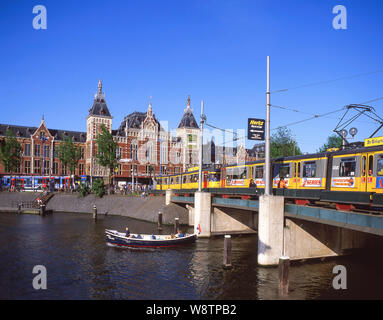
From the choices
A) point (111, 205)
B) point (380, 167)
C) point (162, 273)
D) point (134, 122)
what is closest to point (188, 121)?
point (134, 122)

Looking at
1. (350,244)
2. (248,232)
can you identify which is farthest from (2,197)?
(350,244)

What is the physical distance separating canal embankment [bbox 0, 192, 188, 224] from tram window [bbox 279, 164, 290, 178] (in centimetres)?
2385

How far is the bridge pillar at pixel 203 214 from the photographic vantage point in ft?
132

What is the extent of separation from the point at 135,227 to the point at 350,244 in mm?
28798

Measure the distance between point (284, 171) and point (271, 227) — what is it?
7.34 meters

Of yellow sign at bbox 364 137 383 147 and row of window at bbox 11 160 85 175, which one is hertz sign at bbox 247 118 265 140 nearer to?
yellow sign at bbox 364 137 383 147

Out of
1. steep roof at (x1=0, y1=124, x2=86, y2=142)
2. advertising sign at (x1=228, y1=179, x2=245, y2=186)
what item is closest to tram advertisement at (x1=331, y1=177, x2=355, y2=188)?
advertising sign at (x1=228, y1=179, x2=245, y2=186)

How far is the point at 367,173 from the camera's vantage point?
881 inches

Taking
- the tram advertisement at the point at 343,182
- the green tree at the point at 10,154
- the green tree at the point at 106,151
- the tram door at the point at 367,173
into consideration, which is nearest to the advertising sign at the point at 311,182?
the tram advertisement at the point at 343,182

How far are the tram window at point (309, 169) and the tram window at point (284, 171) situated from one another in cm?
225

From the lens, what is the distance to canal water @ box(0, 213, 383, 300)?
2158 centimetres

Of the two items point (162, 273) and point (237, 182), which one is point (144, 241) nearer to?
point (162, 273)

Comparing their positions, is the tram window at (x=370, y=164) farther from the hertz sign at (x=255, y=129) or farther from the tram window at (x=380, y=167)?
the hertz sign at (x=255, y=129)
